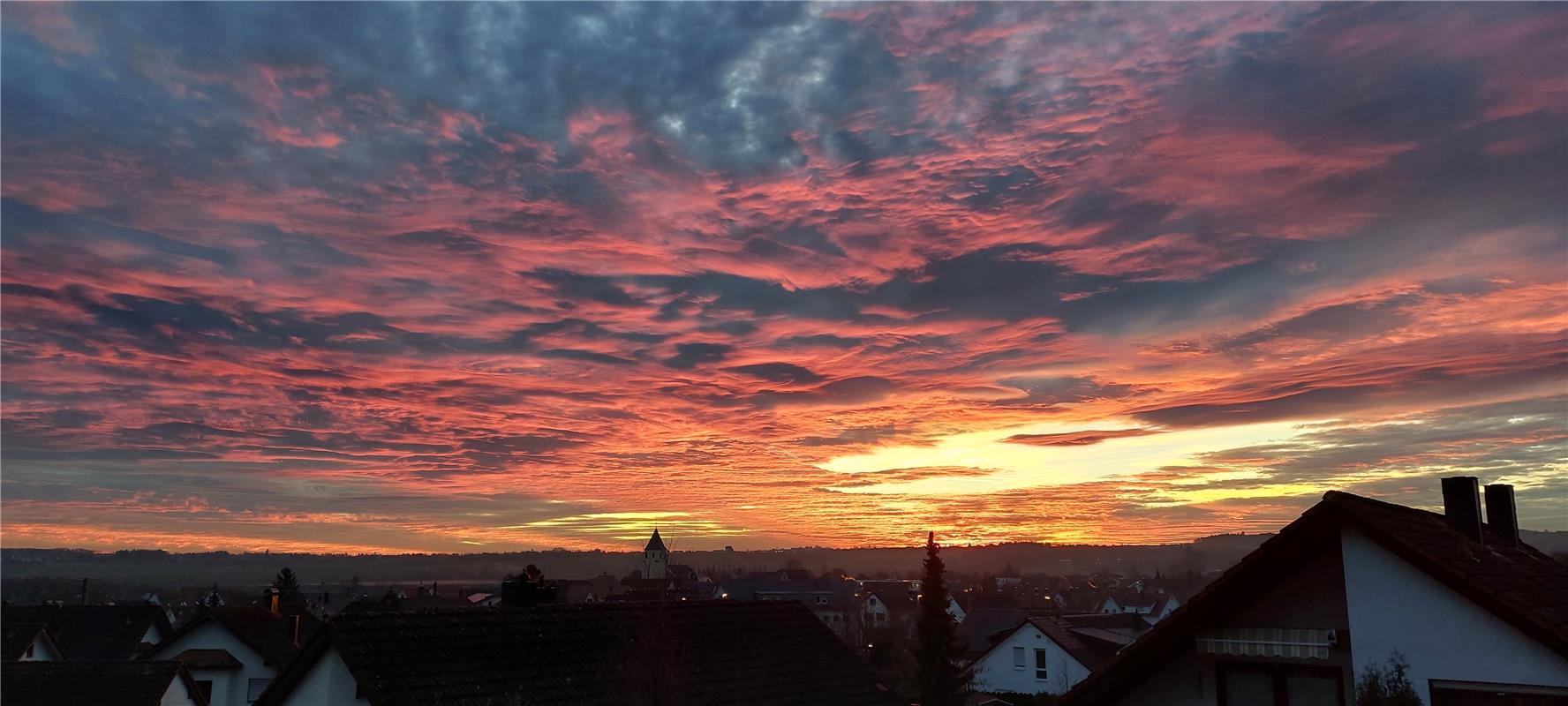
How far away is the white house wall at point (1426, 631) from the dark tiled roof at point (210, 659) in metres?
56.0

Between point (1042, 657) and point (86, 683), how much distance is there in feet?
194

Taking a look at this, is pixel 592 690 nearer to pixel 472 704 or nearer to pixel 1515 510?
pixel 472 704

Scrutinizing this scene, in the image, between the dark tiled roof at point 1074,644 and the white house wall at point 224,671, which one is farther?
the dark tiled roof at point 1074,644

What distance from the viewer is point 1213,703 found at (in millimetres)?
10539

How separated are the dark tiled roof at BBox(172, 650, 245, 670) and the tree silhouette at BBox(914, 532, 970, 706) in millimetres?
39261

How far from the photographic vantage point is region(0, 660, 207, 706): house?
34.4 meters

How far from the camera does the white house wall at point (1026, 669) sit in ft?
224

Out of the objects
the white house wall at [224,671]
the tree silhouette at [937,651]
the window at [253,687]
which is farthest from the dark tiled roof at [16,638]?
the tree silhouette at [937,651]

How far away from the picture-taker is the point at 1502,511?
12.8m

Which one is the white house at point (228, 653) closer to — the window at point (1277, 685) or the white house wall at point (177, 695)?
the white house wall at point (177, 695)

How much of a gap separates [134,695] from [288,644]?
17.7 m

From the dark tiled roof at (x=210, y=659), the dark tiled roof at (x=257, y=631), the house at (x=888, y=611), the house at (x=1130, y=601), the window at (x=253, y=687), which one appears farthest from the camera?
the house at (x=1130, y=601)

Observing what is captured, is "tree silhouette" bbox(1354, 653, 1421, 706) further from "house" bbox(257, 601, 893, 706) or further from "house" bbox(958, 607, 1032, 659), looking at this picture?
Answer: "house" bbox(958, 607, 1032, 659)

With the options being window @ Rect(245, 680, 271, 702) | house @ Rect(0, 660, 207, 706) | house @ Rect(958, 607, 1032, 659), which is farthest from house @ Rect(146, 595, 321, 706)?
house @ Rect(958, 607, 1032, 659)
